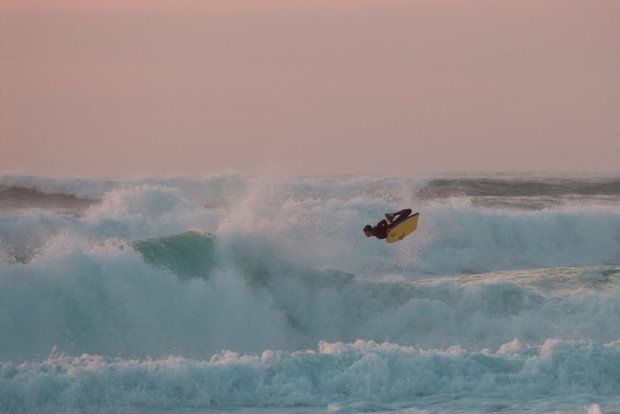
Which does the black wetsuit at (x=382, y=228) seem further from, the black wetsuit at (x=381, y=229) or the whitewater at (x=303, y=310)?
the whitewater at (x=303, y=310)

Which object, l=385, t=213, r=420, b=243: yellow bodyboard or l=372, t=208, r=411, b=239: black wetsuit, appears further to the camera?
l=385, t=213, r=420, b=243: yellow bodyboard

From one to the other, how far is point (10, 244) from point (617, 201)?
2773 centimetres

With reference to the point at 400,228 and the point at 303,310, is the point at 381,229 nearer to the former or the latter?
the point at 400,228

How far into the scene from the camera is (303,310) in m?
20.3

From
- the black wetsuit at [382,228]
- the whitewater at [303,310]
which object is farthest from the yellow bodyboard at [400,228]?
the whitewater at [303,310]

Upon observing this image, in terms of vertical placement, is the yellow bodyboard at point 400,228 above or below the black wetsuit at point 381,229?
above

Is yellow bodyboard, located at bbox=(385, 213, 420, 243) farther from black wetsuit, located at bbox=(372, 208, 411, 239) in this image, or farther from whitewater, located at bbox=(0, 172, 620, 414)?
whitewater, located at bbox=(0, 172, 620, 414)

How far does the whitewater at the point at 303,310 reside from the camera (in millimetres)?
12891

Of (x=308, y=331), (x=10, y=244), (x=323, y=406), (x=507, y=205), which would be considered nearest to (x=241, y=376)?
(x=323, y=406)

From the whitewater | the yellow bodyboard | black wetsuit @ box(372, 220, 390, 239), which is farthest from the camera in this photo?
the yellow bodyboard

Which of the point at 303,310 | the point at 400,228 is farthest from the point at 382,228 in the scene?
the point at 303,310

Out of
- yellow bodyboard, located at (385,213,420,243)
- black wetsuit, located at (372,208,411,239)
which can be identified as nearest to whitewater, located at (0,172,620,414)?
yellow bodyboard, located at (385,213,420,243)

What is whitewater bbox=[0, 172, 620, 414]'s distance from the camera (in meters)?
12.9

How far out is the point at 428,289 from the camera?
20.4 m
